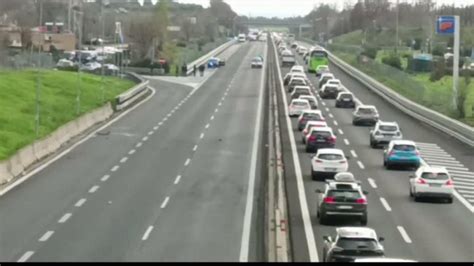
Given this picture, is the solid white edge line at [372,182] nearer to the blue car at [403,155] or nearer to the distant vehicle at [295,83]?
the blue car at [403,155]

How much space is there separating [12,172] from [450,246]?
1780 centimetres

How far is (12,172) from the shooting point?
3781 centimetres

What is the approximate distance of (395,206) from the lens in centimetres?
3303

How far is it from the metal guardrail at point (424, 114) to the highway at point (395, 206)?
0.61 meters

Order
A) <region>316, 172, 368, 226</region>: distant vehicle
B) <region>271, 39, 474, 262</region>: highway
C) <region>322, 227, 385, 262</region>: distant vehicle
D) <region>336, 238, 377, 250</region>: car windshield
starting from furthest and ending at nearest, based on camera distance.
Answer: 1. <region>316, 172, 368, 226</region>: distant vehicle
2. <region>271, 39, 474, 262</region>: highway
3. <region>336, 238, 377, 250</region>: car windshield
4. <region>322, 227, 385, 262</region>: distant vehicle

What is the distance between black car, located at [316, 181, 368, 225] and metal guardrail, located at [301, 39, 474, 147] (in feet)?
74.9

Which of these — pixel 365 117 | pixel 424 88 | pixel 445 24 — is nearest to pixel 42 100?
pixel 365 117

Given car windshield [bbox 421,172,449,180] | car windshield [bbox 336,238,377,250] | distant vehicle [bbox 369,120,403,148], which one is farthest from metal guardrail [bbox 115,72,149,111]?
car windshield [bbox 336,238,377,250]

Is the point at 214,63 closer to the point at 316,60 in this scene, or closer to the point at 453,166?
the point at 316,60

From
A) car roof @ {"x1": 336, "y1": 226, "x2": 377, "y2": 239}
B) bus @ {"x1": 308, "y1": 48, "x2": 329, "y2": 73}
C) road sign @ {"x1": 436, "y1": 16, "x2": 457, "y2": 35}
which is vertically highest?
road sign @ {"x1": 436, "y1": 16, "x2": 457, "y2": 35}

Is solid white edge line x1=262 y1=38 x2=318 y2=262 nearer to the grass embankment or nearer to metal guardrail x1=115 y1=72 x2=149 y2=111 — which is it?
the grass embankment

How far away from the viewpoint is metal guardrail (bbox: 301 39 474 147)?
52812 mm

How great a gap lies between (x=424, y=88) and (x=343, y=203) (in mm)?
48555

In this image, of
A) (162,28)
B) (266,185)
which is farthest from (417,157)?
(162,28)
